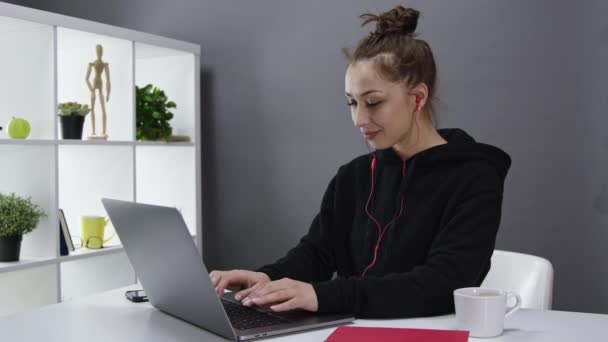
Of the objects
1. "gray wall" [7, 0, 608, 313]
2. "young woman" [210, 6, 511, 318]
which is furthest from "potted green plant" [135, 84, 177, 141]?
"young woman" [210, 6, 511, 318]

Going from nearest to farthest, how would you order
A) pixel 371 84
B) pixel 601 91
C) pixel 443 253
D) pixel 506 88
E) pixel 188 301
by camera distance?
pixel 188 301, pixel 443 253, pixel 371 84, pixel 601 91, pixel 506 88

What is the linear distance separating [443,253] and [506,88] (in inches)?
62.5

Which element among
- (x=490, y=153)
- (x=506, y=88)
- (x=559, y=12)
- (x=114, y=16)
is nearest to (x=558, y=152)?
(x=506, y=88)

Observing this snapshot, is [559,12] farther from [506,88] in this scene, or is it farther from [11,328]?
[11,328]

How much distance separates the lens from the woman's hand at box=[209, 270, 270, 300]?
1351 mm

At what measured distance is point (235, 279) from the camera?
4.52ft

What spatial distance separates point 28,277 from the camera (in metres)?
2.73

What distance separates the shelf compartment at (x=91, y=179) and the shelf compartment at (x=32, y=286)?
0.35 m

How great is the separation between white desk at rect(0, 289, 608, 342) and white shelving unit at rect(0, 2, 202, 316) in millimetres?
1459

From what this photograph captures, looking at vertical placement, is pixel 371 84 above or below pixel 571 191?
above

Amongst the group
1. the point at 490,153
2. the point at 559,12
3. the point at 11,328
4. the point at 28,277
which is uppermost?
the point at 559,12

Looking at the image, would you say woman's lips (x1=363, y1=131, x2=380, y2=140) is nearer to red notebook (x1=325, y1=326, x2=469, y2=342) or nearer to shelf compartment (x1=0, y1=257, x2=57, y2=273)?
red notebook (x1=325, y1=326, x2=469, y2=342)

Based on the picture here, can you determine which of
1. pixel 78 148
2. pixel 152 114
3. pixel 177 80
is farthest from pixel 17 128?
pixel 177 80

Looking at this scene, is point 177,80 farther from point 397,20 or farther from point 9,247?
point 397,20
